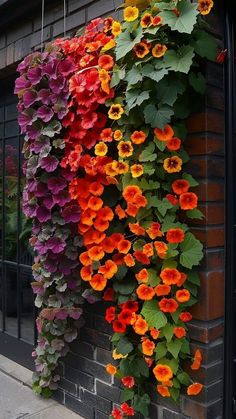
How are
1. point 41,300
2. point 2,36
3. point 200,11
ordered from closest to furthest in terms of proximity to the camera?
1. point 200,11
2. point 41,300
3. point 2,36

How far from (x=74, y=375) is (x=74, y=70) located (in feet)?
5.97

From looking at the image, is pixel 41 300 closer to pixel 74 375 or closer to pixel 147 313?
pixel 74 375

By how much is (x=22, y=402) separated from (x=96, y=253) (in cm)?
128

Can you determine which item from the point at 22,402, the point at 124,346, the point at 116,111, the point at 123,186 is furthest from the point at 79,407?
the point at 116,111

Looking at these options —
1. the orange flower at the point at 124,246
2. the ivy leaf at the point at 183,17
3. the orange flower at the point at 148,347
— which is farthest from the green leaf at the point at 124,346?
the ivy leaf at the point at 183,17

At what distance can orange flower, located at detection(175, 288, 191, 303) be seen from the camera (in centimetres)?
199

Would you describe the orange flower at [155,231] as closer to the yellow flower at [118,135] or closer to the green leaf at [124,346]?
the yellow flower at [118,135]

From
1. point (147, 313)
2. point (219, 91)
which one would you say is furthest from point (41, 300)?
point (219, 91)

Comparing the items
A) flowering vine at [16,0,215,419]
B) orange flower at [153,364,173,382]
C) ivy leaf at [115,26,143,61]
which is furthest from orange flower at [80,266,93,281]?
ivy leaf at [115,26,143,61]

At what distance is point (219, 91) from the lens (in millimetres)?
2102

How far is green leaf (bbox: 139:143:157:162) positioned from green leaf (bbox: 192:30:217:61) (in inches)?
18.0

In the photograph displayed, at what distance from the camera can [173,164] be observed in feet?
6.54

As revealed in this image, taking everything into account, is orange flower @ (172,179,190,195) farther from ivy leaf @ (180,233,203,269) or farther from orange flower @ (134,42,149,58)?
orange flower @ (134,42,149,58)

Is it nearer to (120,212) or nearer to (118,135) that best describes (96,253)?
(120,212)
